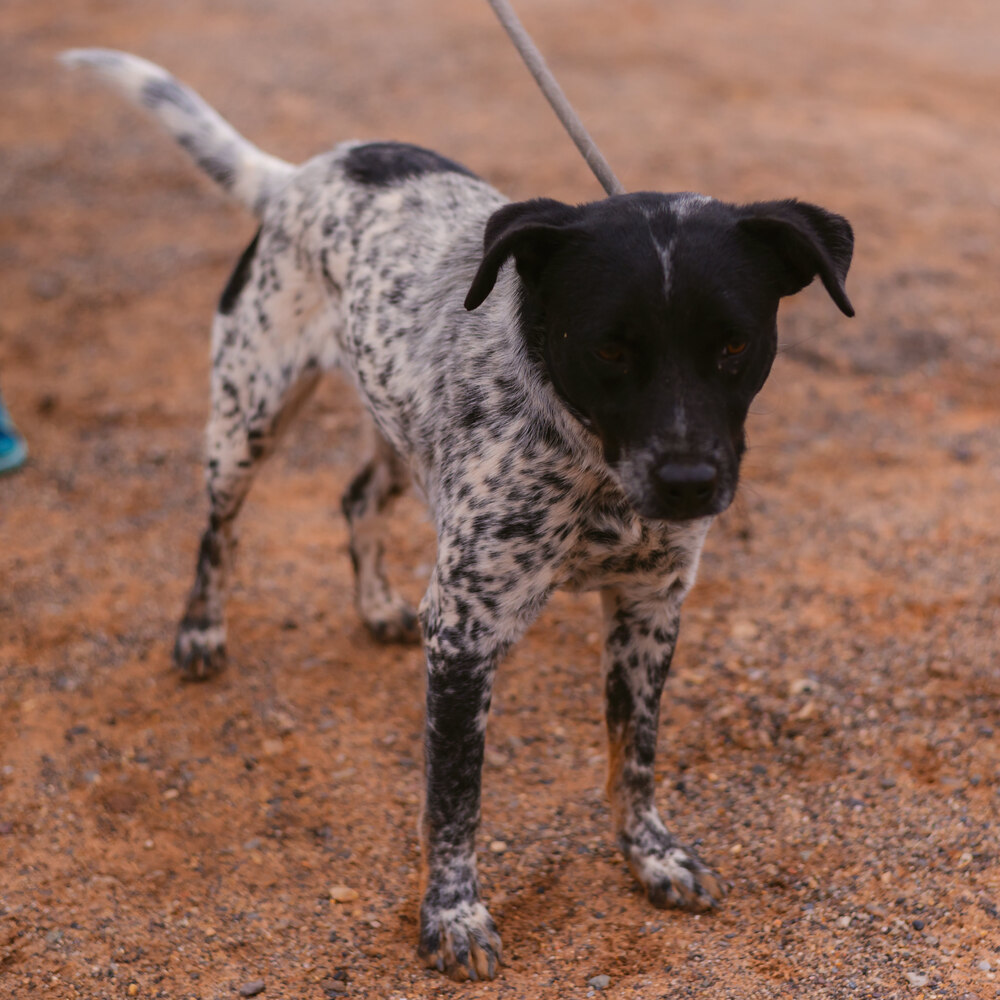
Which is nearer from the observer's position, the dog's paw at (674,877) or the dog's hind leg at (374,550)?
the dog's paw at (674,877)

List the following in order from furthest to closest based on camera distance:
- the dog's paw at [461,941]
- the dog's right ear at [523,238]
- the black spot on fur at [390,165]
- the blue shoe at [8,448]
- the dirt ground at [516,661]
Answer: the blue shoe at [8,448], the black spot on fur at [390,165], the dirt ground at [516,661], the dog's paw at [461,941], the dog's right ear at [523,238]

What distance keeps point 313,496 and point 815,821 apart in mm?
2829

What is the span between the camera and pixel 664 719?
3.76 metres

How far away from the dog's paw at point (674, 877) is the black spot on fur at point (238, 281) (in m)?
2.17

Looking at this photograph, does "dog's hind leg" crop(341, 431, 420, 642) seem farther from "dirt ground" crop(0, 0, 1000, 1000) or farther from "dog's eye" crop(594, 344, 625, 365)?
"dog's eye" crop(594, 344, 625, 365)

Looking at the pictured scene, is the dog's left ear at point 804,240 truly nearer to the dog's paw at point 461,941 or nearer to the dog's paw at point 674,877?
the dog's paw at point 674,877

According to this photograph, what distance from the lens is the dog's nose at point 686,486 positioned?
7.47ft

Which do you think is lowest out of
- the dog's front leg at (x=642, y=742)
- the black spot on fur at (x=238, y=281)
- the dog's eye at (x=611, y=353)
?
the dog's front leg at (x=642, y=742)

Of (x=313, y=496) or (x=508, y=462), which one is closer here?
(x=508, y=462)

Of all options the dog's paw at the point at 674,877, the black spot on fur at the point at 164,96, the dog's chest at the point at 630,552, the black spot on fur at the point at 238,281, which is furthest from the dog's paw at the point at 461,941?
the black spot on fur at the point at 164,96

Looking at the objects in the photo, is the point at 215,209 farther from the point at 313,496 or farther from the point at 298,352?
the point at 298,352

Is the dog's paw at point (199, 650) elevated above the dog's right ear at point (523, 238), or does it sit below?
below

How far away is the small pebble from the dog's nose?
1.50 metres

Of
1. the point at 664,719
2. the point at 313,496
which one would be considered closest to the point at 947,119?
the point at 313,496
